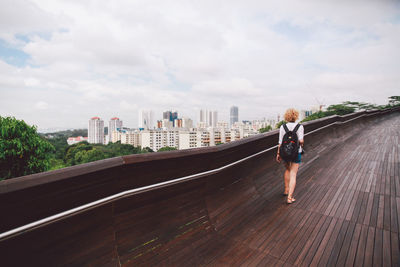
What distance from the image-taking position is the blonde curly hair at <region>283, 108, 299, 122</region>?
330 centimetres

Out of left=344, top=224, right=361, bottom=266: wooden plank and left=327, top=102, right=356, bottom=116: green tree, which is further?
left=327, top=102, right=356, bottom=116: green tree

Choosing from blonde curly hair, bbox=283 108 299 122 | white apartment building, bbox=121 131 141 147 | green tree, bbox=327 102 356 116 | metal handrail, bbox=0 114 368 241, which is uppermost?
green tree, bbox=327 102 356 116

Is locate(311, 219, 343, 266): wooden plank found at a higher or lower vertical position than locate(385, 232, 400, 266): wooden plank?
lower

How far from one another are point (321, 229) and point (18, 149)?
69.9 feet

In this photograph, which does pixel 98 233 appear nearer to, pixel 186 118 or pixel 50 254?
pixel 50 254

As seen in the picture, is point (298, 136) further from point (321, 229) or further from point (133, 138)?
point (133, 138)

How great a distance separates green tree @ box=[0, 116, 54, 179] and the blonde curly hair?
2032 centimetres

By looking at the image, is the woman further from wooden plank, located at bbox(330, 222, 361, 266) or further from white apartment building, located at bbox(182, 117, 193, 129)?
white apartment building, located at bbox(182, 117, 193, 129)

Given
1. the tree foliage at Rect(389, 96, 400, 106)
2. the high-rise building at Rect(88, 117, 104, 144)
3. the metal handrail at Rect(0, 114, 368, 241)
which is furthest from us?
the high-rise building at Rect(88, 117, 104, 144)

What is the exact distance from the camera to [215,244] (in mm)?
2279

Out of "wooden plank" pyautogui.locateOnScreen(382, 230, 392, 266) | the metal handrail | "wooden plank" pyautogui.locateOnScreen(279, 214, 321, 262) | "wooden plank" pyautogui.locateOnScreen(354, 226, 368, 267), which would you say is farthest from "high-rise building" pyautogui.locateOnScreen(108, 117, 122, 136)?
"wooden plank" pyautogui.locateOnScreen(382, 230, 392, 266)

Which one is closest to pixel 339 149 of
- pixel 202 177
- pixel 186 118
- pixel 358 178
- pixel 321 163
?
pixel 321 163

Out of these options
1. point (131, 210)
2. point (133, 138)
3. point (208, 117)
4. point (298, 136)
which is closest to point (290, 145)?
point (298, 136)

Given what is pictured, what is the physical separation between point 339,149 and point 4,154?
870 inches
